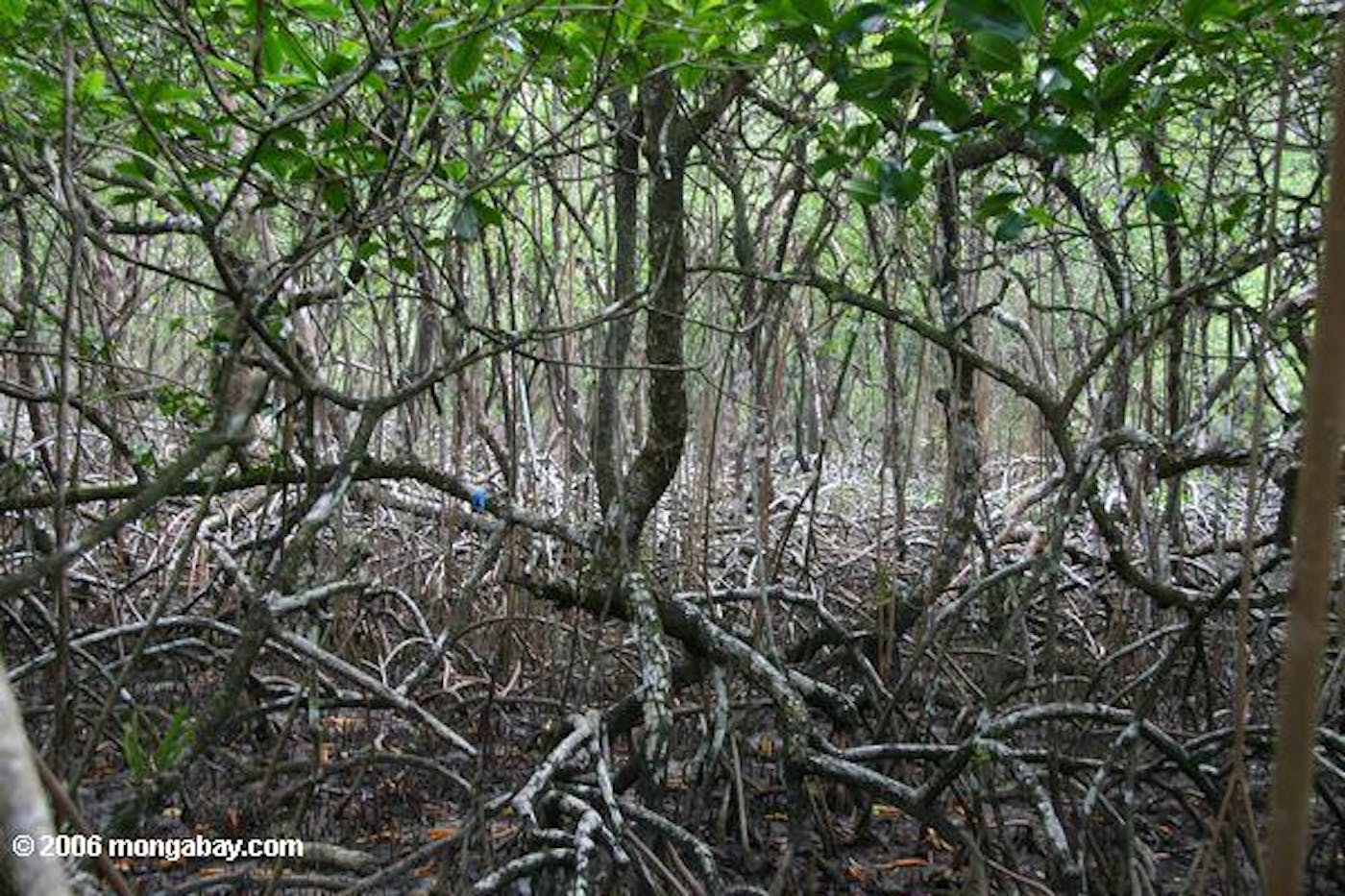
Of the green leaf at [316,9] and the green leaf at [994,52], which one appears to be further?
the green leaf at [316,9]

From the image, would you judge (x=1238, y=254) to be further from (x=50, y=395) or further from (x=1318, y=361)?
(x=50, y=395)

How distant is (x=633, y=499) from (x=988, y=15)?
128 cm

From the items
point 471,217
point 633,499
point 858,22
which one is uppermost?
point 858,22

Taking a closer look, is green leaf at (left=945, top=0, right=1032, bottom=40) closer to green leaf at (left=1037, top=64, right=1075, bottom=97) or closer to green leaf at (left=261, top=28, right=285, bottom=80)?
green leaf at (left=1037, top=64, right=1075, bottom=97)

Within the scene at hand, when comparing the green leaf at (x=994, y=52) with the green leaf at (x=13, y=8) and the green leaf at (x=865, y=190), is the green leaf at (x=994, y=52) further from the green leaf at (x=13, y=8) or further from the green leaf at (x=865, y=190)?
the green leaf at (x=13, y=8)

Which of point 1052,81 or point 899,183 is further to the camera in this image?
point 899,183

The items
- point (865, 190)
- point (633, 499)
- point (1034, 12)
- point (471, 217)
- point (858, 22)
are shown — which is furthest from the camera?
point (633, 499)

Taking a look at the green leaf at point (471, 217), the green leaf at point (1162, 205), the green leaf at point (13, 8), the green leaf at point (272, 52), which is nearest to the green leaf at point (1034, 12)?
the green leaf at point (1162, 205)

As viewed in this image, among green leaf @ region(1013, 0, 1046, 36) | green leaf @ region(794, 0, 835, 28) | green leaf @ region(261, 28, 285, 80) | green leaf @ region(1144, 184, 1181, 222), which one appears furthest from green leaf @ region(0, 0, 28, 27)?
green leaf @ region(1144, 184, 1181, 222)

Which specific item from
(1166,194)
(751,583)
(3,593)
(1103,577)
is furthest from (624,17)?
(1103,577)

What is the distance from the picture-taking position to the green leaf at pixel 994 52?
115 cm

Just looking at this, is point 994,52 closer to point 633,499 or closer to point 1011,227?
point 1011,227

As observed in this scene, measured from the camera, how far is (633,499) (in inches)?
87.2

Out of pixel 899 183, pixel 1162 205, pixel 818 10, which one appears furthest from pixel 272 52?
pixel 1162 205
